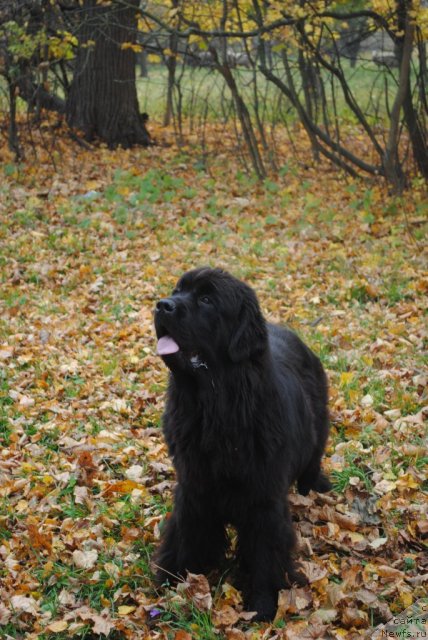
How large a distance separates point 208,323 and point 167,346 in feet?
0.86

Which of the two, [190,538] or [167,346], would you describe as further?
[190,538]

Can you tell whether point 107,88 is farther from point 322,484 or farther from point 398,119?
point 322,484

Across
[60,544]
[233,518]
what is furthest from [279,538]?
[60,544]

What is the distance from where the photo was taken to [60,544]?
14.2ft

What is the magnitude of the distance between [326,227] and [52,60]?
6623 millimetres

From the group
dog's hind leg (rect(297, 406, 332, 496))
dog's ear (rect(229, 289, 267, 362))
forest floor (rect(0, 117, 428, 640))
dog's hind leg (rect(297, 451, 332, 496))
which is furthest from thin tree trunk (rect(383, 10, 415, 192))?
dog's ear (rect(229, 289, 267, 362))

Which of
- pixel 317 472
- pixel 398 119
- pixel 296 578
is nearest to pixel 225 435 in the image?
pixel 296 578

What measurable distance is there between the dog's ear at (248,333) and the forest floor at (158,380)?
4.21 ft

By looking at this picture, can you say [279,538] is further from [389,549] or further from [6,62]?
[6,62]

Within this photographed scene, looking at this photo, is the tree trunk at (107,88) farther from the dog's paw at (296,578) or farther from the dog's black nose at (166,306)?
the dog's paw at (296,578)

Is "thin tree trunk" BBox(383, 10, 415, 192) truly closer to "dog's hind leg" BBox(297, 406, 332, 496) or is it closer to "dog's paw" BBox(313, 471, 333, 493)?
"dog's hind leg" BBox(297, 406, 332, 496)

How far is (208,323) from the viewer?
361 centimetres

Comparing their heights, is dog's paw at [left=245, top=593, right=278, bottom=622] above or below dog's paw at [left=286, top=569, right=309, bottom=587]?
below

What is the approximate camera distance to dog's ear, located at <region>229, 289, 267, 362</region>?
3586 mm
